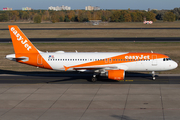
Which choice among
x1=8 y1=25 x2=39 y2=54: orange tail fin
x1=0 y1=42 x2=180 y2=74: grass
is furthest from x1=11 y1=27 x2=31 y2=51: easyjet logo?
x1=0 y1=42 x2=180 y2=74: grass

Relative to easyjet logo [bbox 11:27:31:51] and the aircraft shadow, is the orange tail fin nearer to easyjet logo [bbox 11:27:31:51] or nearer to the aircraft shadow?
easyjet logo [bbox 11:27:31:51]

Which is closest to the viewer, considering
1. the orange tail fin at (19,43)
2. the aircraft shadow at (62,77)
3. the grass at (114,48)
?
the aircraft shadow at (62,77)

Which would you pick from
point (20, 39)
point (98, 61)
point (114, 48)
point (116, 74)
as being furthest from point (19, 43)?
point (114, 48)

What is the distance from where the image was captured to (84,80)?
3625 cm

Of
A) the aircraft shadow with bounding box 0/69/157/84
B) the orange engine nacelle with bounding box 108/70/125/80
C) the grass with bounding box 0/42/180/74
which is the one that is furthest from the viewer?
the grass with bounding box 0/42/180/74
